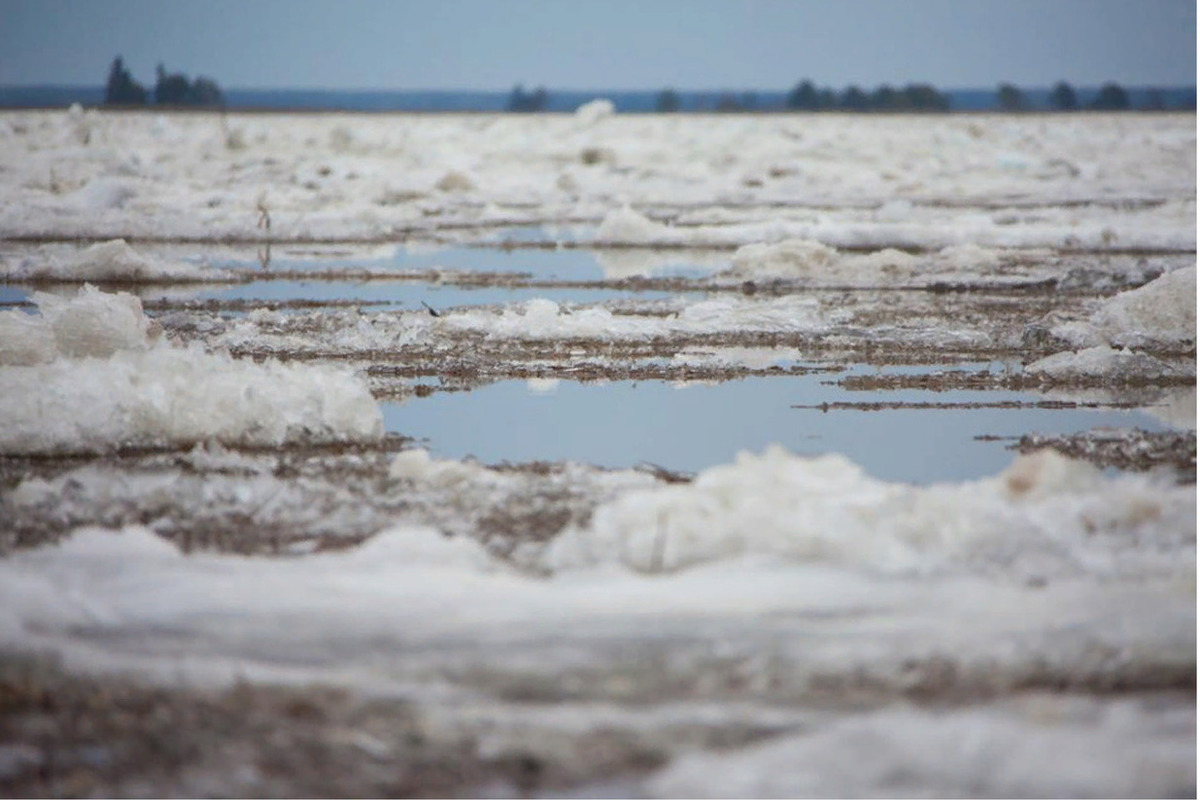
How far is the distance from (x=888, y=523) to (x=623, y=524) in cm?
52

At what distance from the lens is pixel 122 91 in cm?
3872

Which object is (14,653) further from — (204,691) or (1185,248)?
(1185,248)

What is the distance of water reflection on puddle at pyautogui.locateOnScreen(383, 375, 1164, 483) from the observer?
4387 millimetres

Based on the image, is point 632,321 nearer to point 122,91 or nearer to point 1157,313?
point 1157,313

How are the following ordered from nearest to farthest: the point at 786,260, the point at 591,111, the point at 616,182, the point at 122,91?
the point at 786,260 → the point at 616,182 → the point at 591,111 → the point at 122,91

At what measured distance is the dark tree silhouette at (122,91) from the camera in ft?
123

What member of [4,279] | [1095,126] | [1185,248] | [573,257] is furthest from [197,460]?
[1095,126]

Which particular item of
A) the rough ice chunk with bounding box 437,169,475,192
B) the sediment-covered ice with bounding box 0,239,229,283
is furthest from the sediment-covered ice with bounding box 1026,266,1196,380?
the rough ice chunk with bounding box 437,169,475,192

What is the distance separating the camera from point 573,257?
35.0 feet

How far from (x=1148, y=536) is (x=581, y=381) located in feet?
8.64

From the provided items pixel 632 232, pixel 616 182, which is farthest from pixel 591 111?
pixel 632 232

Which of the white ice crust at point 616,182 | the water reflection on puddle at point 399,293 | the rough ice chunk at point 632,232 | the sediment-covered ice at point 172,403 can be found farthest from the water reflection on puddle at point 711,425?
the white ice crust at point 616,182

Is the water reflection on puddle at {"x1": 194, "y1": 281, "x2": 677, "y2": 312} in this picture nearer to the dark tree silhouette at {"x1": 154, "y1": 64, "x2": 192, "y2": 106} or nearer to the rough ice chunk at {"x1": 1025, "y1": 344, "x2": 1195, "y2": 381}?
the rough ice chunk at {"x1": 1025, "y1": 344, "x2": 1195, "y2": 381}

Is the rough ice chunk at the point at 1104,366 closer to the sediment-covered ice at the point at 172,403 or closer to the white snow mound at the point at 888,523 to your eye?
the white snow mound at the point at 888,523
